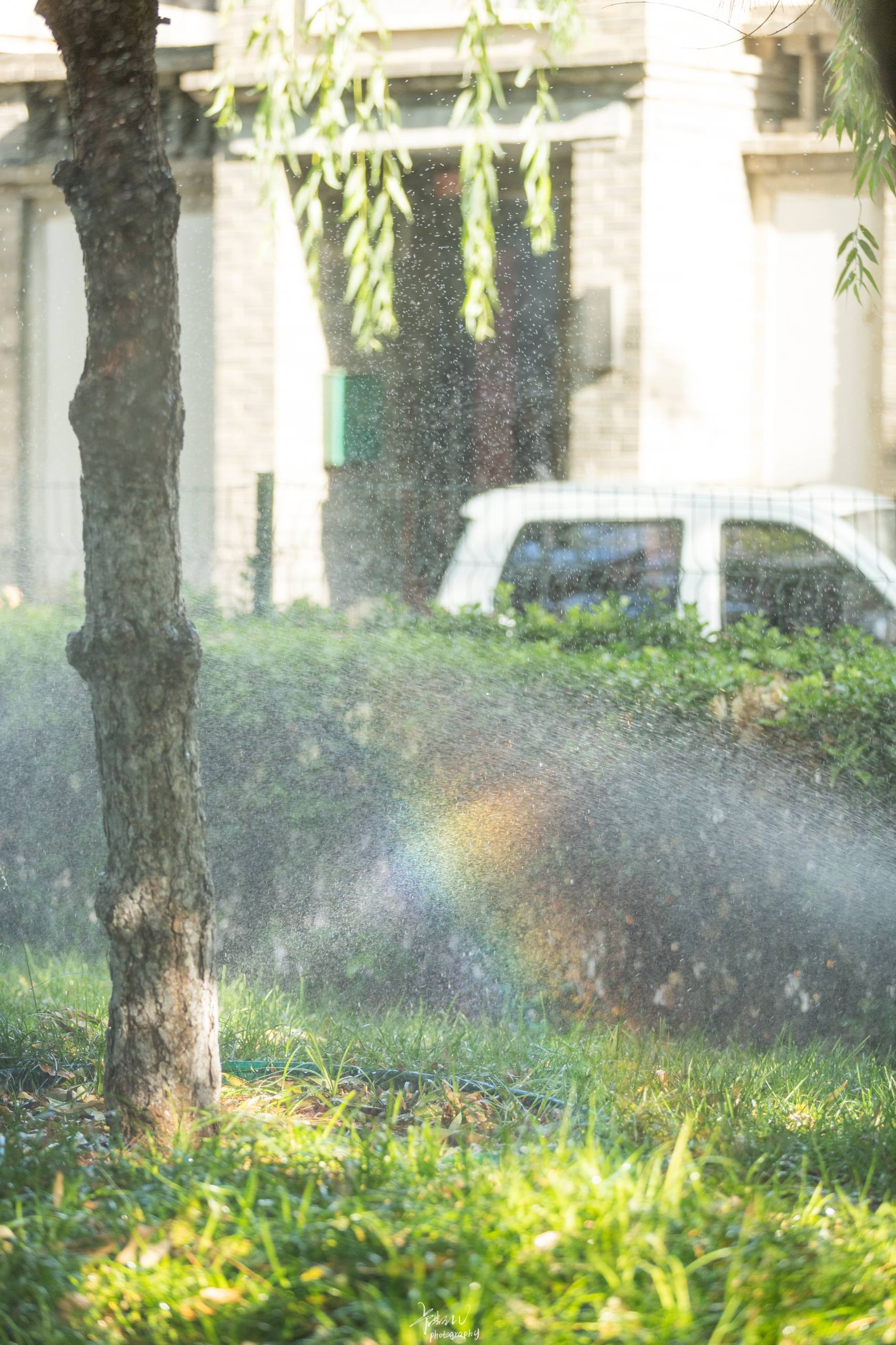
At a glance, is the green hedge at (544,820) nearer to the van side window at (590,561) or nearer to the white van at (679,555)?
the white van at (679,555)

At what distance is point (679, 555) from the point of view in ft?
21.2

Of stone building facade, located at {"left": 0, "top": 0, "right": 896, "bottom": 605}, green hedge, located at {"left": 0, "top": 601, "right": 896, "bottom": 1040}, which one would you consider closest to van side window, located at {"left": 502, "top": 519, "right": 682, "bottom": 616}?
green hedge, located at {"left": 0, "top": 601, "right": 896, "bottom": 1040}

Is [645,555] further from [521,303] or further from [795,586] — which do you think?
[521,303]

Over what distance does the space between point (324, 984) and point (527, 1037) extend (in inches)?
40.5

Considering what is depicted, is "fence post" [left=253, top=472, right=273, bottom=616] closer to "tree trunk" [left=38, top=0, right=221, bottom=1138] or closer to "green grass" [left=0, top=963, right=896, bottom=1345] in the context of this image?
"tree trunk" [left=38, top=0, right=221, bottom=1138]

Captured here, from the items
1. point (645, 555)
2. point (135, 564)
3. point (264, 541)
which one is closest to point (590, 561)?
point (645, 555)

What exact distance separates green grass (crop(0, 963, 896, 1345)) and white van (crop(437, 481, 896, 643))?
3.29 metres

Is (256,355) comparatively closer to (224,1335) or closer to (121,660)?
(121,660)

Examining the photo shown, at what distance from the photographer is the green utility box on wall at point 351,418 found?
1058cm

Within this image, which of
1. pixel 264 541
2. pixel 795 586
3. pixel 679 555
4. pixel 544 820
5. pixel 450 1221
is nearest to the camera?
pixel 450 1221

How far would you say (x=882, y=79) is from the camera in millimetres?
2871

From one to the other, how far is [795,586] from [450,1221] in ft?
14.9

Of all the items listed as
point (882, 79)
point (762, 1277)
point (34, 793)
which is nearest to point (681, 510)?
point (34, 793)

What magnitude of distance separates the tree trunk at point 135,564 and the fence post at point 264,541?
144 inches
